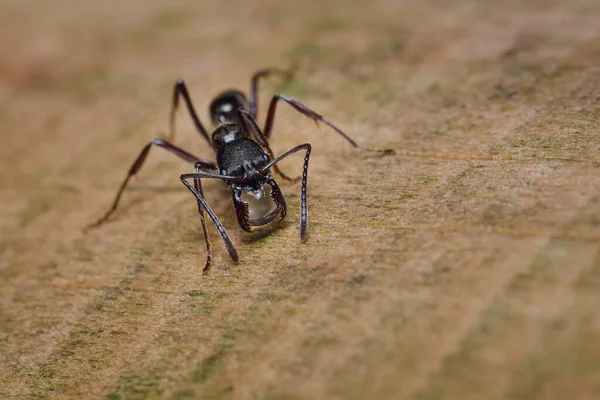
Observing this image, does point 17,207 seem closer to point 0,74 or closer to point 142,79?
point 142,79

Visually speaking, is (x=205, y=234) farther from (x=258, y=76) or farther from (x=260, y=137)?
(x=258, y=76)

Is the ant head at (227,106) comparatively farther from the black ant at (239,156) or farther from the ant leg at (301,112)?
the ant leg at (301,112)

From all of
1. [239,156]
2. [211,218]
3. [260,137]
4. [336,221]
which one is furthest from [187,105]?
[336,221]

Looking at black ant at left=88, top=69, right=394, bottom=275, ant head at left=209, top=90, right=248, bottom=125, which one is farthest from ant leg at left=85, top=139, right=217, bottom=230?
ant head at left=209, top=90, right=248, bottom=125

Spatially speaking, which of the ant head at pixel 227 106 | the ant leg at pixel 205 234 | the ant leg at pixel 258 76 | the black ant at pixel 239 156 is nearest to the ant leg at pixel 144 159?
the black ant at pixel 239 156

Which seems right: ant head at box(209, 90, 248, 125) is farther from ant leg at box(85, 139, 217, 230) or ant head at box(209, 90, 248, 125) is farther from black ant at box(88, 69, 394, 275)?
ant leg at box(85, 139, 217, 230)
